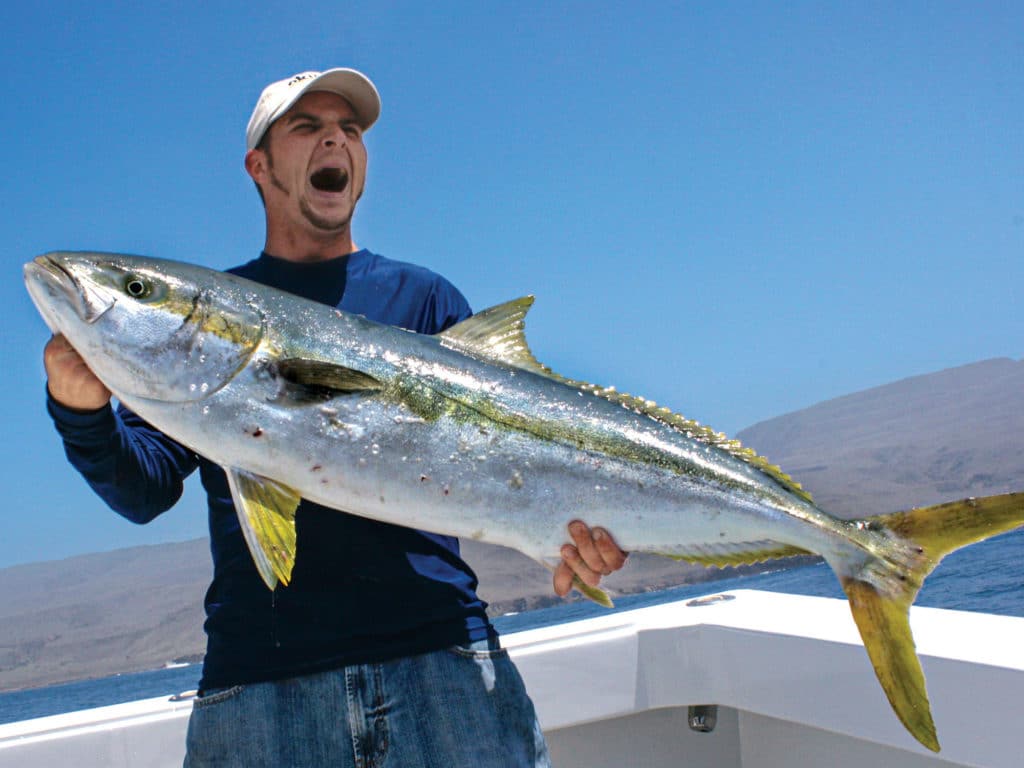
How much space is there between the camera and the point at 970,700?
148 inches

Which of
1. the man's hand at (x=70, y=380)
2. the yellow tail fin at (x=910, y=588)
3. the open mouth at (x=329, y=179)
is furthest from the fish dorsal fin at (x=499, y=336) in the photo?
the yellow tail fin at (x=910, y=588)

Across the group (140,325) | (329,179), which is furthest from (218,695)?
(329,179)

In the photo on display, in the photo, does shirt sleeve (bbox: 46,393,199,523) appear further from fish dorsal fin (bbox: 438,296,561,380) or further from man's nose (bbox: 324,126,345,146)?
man's nose (bbox: 324,126,345,146)

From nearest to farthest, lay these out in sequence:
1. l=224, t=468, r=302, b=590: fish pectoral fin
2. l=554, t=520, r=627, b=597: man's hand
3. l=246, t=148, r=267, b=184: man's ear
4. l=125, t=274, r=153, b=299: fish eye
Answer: l=224, t=468, r=302, b=590: fish pectoral fin
l=125, t=274, r=153, b=299: fish eye
l=554, t=520, r=627, b=597: man's hand
l=246, t=148, r=267, b=184: man's ear

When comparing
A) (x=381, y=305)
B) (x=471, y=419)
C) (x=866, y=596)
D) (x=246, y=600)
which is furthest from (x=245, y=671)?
(x=866, y=596)

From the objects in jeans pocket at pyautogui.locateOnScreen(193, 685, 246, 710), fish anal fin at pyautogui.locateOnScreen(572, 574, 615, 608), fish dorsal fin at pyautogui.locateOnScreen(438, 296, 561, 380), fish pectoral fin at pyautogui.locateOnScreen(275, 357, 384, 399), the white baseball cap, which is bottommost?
jeans pocket at pyautogui.locateOnScreen(193, 685, 246, 710)

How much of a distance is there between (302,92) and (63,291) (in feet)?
4.55

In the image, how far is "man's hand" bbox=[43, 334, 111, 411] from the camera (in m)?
2.75

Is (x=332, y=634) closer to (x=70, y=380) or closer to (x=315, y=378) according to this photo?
(x=315, y=378)

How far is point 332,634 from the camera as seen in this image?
286 centimetres

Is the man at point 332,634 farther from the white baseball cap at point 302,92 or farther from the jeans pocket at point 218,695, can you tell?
the white baseball cap at point 302,92

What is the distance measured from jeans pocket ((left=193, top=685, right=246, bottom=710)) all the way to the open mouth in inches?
81.3

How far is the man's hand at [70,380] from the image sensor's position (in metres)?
2.75

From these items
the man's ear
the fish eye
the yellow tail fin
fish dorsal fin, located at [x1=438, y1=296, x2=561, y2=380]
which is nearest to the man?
the fish eye
